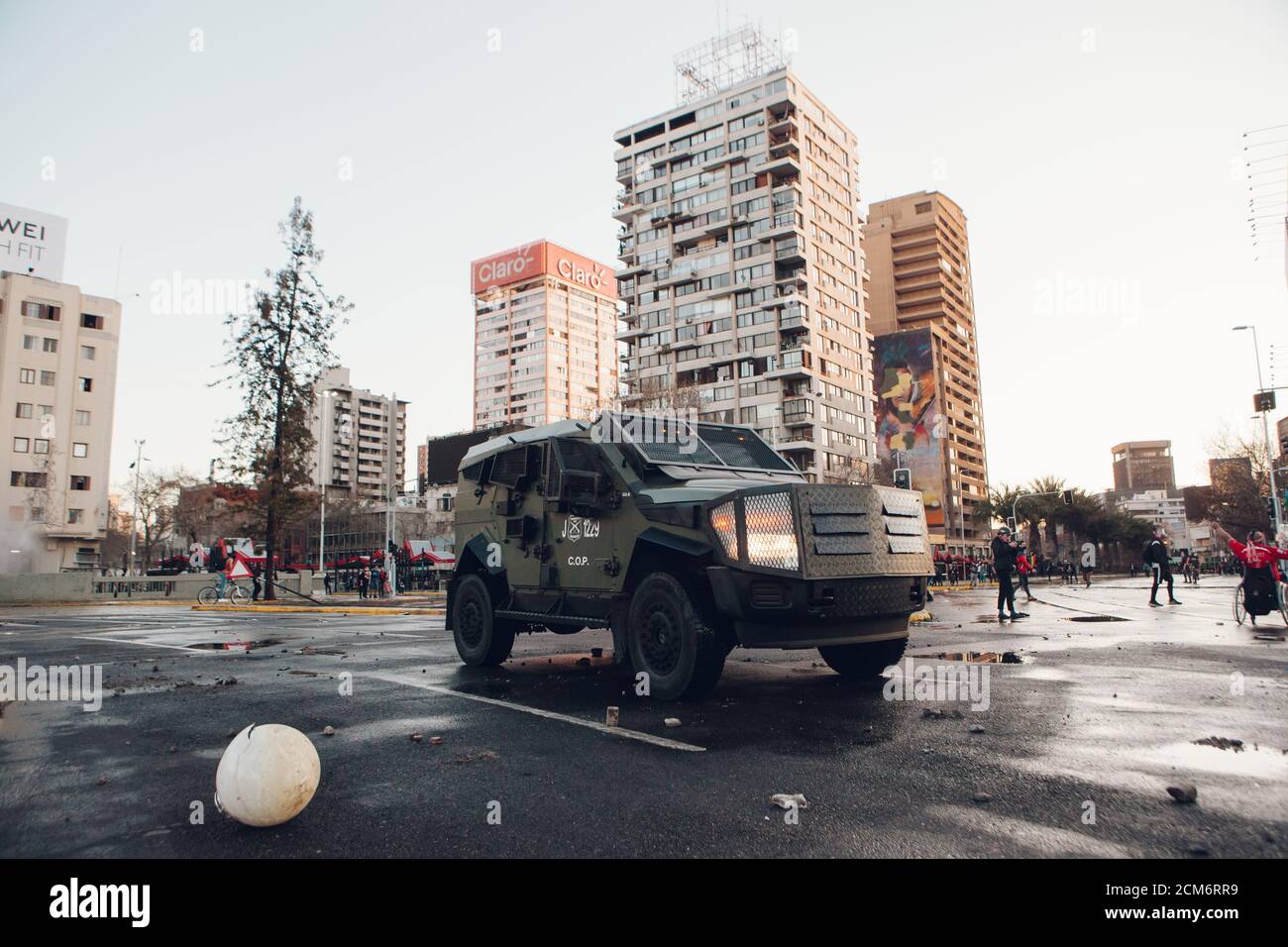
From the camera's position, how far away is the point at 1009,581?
53.0 ft

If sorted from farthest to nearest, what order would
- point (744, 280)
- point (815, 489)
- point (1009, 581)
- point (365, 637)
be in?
point (744, 280) → point (1009, 581) → point (365, 637) → point (815, 489)

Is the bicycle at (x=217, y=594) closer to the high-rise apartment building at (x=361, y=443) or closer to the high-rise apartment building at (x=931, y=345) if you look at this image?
the high-rise apartment building at (x=931, y=345)

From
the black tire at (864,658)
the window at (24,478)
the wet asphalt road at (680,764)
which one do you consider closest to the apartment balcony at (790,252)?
the window at (24,478)

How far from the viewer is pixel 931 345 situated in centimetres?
10844

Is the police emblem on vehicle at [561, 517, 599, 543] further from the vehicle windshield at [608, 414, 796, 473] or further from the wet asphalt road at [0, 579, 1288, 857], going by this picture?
the wet asphalt road at [0, 579, 1288, 857]

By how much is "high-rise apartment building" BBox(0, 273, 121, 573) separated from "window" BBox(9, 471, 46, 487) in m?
0.09

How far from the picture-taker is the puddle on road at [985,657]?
8.27 metres

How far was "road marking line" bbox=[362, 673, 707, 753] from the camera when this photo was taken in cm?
468

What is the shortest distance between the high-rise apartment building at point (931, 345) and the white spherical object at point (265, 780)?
108164 millimetres

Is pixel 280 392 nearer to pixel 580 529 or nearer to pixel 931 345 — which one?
pixel 580 529
